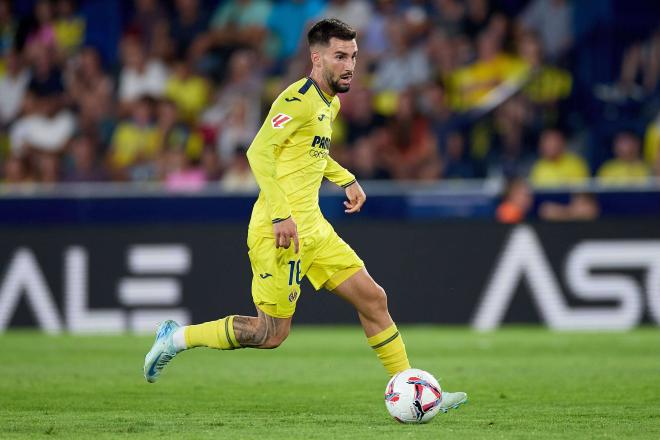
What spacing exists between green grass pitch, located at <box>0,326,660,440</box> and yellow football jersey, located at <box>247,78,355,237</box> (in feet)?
3.91

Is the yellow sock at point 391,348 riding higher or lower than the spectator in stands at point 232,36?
lower

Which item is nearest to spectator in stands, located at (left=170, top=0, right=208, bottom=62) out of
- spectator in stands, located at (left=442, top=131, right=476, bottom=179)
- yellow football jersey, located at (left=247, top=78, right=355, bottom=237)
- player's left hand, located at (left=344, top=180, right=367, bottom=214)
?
spectator in stands, located at (left=442, top=131, right=476, bottom=179)

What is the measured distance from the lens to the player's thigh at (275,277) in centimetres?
739

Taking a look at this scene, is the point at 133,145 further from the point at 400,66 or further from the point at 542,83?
the point at 542,83

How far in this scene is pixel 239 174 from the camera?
15.5 metres

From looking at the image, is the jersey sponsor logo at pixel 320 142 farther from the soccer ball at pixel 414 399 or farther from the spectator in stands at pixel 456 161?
the spectator in stands at pixel 456 161

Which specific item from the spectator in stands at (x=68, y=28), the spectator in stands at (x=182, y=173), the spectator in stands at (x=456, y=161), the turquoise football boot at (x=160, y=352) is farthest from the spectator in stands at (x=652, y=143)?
the turquoise football boot at (x=160, y=352)

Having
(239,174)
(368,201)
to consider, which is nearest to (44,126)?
(239,174)

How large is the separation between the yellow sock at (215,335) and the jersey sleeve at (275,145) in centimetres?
83

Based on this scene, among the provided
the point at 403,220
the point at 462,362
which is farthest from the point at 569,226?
the point at 462,362

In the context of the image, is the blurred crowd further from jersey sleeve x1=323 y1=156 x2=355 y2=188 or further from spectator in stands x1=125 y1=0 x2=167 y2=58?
jersey sleeve x1=323 y1=156 x2=355 y2=188

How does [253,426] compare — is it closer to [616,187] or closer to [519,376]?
[519,376]

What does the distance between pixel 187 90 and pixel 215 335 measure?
33.8ft

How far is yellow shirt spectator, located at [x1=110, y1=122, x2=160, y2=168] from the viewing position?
16.6 metres
